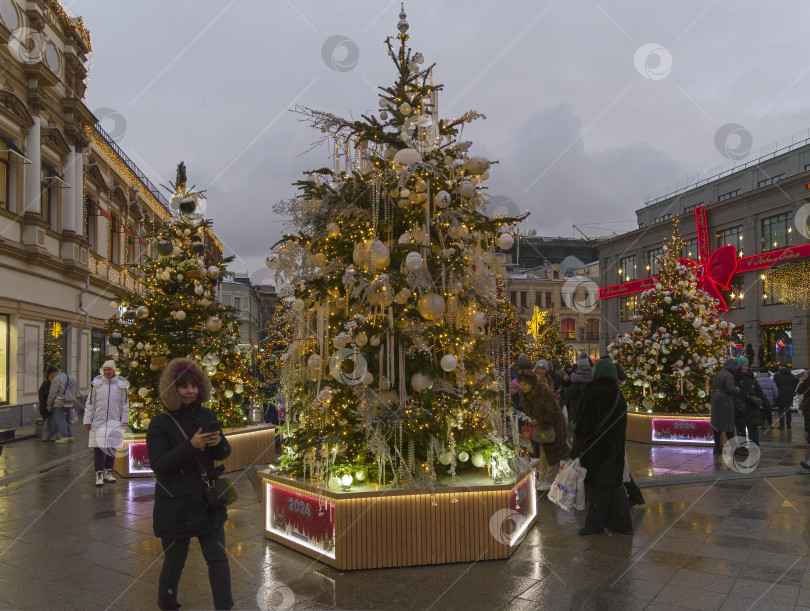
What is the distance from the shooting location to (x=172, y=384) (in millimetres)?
4238

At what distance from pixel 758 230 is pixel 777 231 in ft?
4.65

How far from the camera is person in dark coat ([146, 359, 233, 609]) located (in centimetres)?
409

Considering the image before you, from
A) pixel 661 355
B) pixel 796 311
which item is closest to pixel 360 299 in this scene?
pixel 661 355

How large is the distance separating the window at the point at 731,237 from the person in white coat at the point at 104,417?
35.9 meters

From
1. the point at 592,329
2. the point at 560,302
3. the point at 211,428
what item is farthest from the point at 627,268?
the point at 211,428

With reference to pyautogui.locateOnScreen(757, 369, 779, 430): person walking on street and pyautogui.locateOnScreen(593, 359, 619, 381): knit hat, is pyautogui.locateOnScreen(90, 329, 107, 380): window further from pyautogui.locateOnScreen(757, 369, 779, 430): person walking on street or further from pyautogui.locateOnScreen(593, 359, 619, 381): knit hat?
pyautogui.locateOnScreen(593, 359, 619, 381): knit hat

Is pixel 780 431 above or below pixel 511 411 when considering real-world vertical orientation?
below

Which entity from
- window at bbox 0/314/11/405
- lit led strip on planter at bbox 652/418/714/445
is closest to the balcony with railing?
window at bbox 0/314/11/405

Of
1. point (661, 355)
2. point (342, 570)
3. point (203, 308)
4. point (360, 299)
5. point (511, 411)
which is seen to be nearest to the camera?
point (342, 570)

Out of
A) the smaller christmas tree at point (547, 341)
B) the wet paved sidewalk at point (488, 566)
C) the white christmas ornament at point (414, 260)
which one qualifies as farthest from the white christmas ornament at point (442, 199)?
the smaller christmas tree at point (547, 341)

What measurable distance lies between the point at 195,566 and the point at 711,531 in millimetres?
5102

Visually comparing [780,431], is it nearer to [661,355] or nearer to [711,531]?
[661,355]

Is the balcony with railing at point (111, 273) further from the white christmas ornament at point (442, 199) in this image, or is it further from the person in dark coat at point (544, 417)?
the white christmas ornament at point (442, 199)

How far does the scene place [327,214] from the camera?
6.98 metres
